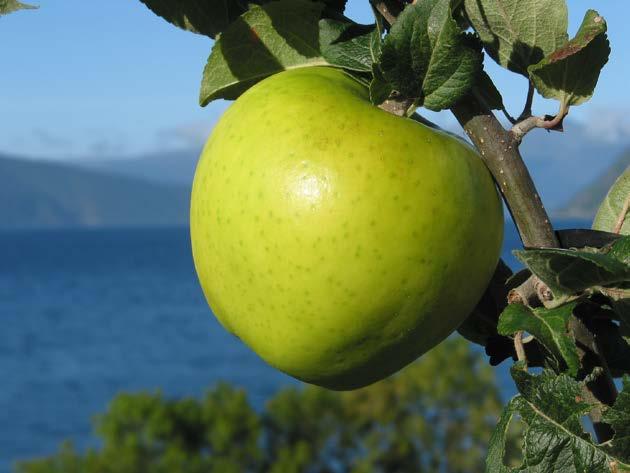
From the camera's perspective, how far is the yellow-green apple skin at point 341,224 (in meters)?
0.62

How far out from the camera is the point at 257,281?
66 centimetres

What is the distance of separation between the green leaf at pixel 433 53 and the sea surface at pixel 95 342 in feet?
65.4

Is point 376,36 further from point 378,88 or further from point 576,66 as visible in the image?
point 576,66

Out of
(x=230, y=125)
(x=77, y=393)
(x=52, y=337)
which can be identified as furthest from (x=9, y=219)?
(x=230, y=125)

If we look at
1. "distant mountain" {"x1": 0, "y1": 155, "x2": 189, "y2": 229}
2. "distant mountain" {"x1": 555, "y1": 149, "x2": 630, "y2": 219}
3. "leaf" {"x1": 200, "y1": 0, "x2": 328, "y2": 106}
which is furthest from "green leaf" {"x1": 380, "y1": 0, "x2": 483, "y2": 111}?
"distant mountain" {"x1": 0, "y1": 155, "x2": 189, "y2": 229}

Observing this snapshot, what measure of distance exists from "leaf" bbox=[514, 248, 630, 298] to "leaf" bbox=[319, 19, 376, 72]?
0.20m

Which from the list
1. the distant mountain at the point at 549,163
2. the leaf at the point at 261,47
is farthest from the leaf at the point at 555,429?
the distant mountain at the point at 549,163

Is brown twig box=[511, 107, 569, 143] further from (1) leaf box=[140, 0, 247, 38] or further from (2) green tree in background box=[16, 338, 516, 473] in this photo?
(2) green tree in background box=[16, 338, 516, 473]

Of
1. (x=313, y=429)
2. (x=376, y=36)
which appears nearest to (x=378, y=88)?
(x=376, y=36)

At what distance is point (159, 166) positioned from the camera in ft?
558

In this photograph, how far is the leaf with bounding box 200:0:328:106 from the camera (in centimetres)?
69

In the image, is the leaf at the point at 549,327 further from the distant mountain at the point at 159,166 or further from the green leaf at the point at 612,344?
the distant mountain at the point at 159,166

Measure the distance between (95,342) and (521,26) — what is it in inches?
1637

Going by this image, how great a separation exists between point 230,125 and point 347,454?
346 inches
